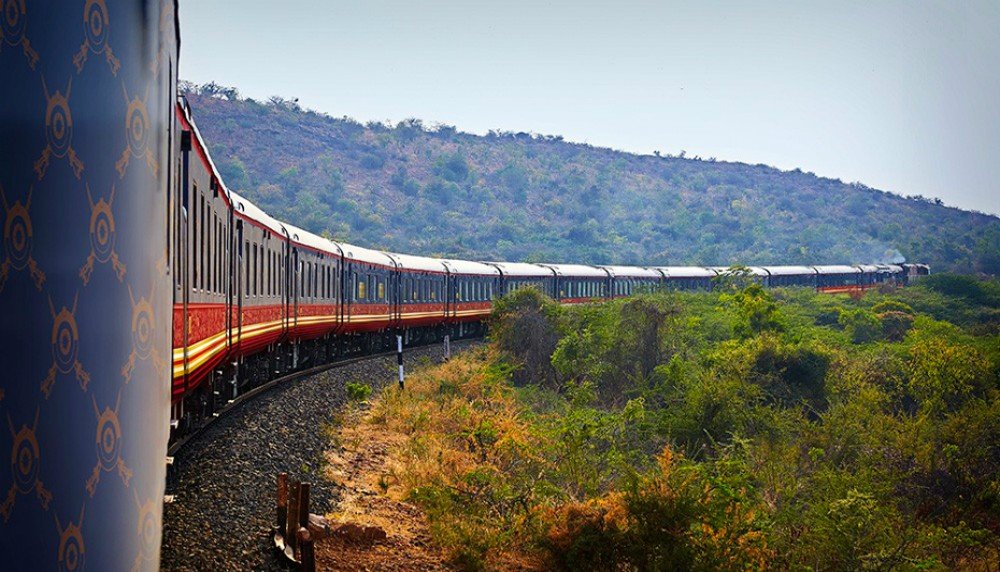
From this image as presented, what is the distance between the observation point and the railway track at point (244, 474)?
8267 mm

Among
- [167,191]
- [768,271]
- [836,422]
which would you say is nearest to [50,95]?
[167,191]

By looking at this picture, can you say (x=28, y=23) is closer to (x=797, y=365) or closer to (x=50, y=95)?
(x=50, y=95)

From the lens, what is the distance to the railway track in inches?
325

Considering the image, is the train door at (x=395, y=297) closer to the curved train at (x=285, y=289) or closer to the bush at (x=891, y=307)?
the curved train at (x=285, y=289)

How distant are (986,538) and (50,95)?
12.5 m

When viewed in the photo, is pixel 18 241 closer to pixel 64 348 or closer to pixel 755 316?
pixel 64 348

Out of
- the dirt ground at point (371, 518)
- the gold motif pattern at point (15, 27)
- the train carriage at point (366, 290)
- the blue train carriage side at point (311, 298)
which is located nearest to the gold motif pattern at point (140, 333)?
the gold motif pattern at point (15, 27)

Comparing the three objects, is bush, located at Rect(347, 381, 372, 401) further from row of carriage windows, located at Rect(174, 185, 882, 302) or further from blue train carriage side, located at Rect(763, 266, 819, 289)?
blue train carriage side, located at Rect(763, 266, 819, 289)

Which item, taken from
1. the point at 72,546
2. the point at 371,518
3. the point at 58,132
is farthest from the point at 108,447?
the point at 371,518

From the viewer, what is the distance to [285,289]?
20.2 metres

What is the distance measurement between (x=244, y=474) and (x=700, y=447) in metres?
8.70

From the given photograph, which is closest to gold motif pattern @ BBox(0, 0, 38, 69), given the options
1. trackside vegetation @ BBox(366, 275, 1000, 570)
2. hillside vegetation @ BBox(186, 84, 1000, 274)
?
trackside vegetation @ BBox(366, 275, 1000, 570)

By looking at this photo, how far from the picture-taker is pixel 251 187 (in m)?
126

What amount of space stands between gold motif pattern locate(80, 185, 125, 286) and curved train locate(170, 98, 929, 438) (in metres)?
1.40
